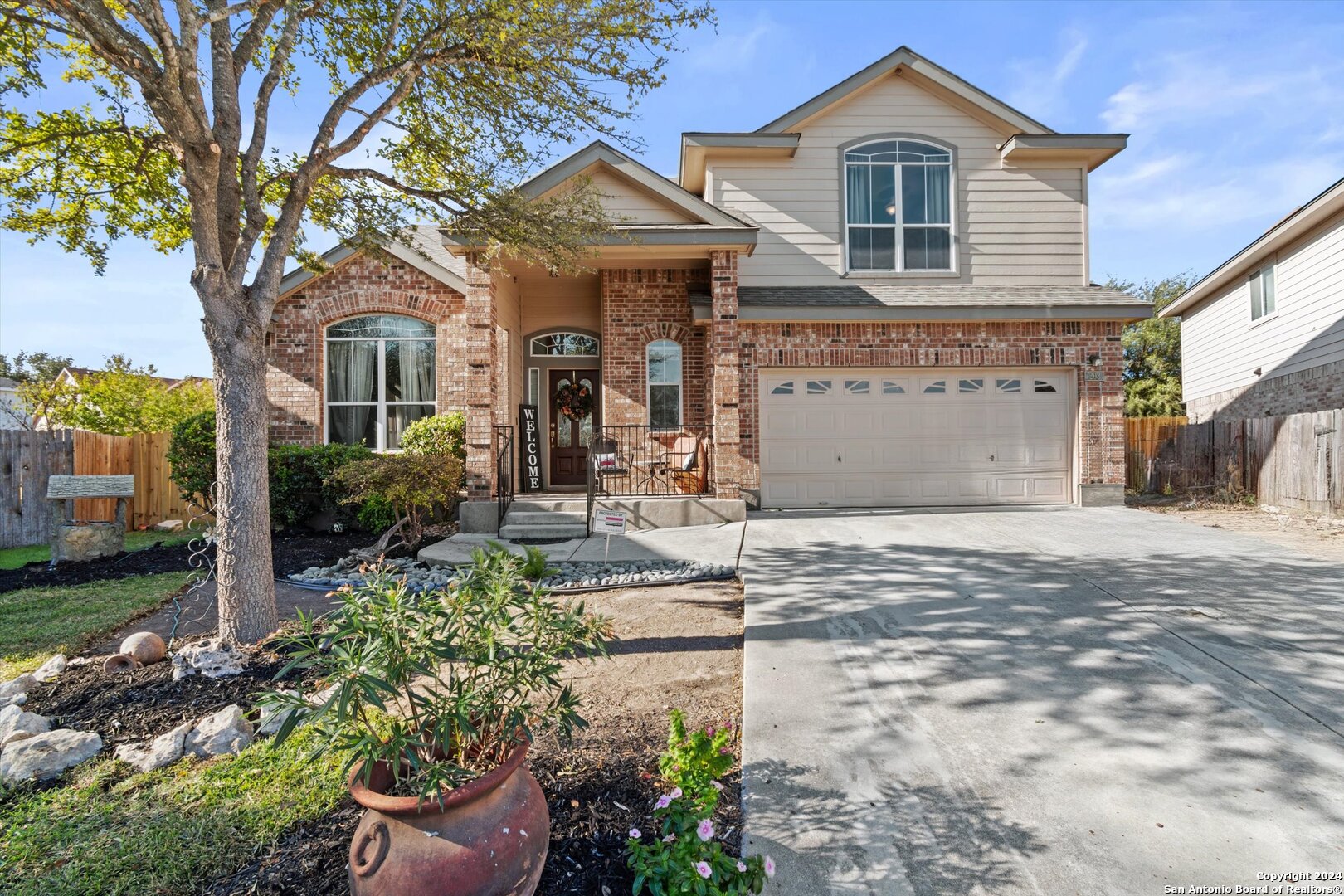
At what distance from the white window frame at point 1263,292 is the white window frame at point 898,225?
27.7 feet

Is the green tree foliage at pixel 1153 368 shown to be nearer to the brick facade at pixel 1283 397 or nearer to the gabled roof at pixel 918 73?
the brick facade at pixel 1283 397

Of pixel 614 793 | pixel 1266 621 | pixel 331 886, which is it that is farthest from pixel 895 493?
pixel 331 886

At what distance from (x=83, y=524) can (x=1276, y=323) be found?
21493 mm

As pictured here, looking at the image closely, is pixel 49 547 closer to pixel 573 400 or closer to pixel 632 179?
pixel 573 400

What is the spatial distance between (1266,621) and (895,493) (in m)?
6.19

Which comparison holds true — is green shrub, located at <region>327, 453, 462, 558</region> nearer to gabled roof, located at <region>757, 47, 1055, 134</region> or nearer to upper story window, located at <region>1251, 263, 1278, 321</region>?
gabled roof, located at <region>757, 47, 1055, 134</region>

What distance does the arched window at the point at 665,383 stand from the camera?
454 inches

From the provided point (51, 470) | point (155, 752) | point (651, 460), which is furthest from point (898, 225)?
point (51, 470)

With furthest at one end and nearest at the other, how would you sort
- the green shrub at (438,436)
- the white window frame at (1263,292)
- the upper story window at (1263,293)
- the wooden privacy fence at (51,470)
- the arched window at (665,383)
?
1. the upper story window at (1263,293)
2. the white window frame at (1263,292)
3. the arched window at (665,383)
4. the green shrub at (438,436)
5. the wooden privacy fence at (51,470)

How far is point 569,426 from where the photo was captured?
40.4ft

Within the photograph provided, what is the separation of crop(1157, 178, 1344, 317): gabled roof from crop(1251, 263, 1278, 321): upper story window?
27 cm

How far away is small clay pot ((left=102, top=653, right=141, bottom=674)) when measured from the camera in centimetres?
418

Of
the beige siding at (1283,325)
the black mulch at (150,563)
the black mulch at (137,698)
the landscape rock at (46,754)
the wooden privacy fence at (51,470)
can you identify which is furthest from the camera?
the beige siding at (1283,325)

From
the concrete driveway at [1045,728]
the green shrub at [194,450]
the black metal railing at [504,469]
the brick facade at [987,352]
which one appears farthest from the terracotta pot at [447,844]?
the green shrub at [194,450]
